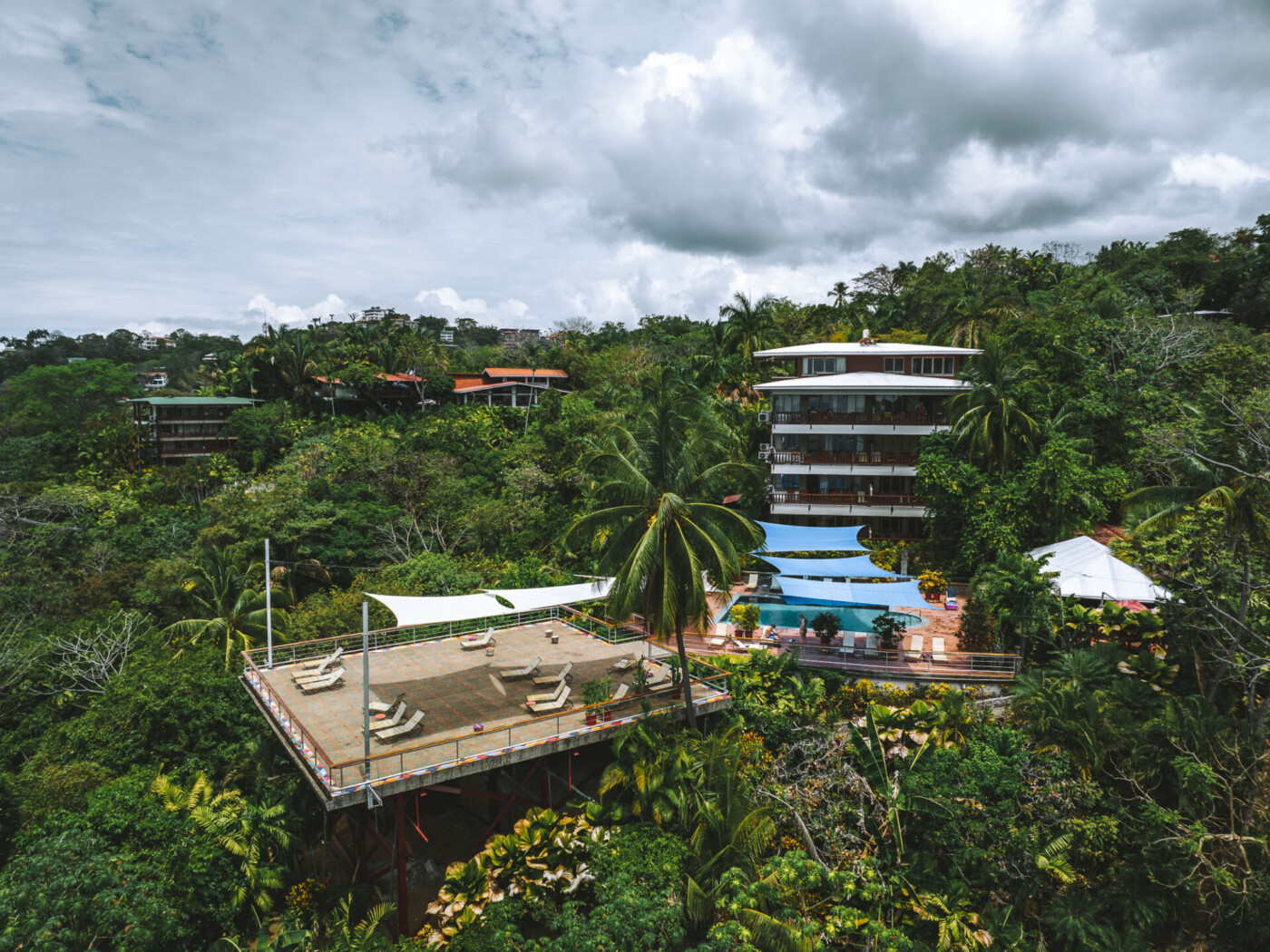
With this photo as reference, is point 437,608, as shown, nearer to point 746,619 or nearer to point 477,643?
point 477,643

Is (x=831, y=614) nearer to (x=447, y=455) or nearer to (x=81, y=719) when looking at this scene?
(x=81, y=719)

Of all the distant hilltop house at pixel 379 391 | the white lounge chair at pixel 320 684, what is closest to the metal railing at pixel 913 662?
the white lounge chair at pixel 320 684

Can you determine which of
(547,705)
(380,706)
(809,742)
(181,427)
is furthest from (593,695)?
(181,427)

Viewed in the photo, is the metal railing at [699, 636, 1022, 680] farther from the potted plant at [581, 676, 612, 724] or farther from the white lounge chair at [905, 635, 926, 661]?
the potted plant at [581, 676, 612, 724]

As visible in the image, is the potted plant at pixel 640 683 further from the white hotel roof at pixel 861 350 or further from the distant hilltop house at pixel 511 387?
the distant hilltop house at pixel 511 387

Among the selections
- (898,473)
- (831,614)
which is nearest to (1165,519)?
(831,614)

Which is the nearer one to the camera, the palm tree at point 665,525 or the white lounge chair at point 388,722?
the palm tree at point 665,525

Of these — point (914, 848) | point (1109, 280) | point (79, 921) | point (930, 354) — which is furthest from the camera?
point (1109, 280)
